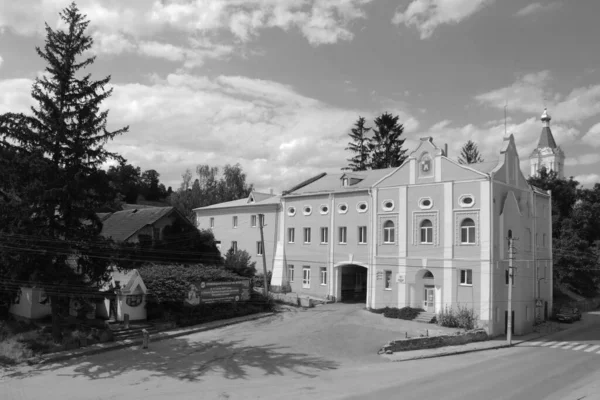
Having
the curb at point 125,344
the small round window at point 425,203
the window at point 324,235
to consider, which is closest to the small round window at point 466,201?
the small round window at point 425,203

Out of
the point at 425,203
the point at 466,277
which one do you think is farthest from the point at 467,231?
the point at 425,203

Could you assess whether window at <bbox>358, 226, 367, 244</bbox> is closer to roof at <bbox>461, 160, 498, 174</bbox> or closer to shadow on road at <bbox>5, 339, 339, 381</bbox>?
roof at <bbox>461, 160, 498, 174</bbox>

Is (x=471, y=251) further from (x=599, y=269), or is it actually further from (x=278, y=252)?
(x=599, y=269)

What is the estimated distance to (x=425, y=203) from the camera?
111 feet

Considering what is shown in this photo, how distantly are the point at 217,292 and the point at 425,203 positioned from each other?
16.1 metres

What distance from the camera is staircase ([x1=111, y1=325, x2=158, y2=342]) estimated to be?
27.0 m

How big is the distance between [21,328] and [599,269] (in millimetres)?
53814

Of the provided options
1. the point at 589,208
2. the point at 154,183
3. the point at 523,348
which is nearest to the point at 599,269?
the point at 589,208

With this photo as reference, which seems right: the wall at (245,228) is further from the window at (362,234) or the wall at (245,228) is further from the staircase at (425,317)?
the staircase at (425,317)

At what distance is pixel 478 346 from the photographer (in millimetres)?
27750

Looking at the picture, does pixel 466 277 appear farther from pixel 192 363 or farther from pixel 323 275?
pixel 192 363

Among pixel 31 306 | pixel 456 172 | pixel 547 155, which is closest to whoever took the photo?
pixel 31 306

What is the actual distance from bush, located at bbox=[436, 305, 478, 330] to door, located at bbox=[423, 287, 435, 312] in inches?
58.4

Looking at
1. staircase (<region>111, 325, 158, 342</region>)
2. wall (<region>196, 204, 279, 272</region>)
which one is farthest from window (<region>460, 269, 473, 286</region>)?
staircase (<region>111, 325, 158, 342</region>)
